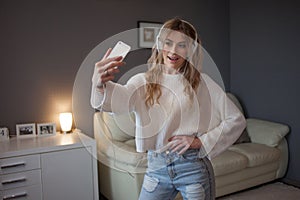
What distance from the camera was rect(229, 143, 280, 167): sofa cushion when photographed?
2.42 m

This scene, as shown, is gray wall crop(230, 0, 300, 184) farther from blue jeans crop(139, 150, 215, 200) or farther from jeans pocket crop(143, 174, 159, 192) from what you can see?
jeans pocket crop(143, 174, 159, 192)

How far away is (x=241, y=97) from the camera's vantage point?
333 centimetres

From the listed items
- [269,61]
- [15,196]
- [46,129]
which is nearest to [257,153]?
[269,61]

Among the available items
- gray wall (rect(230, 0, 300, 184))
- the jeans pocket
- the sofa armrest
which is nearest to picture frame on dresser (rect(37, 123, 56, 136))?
the jeans pocket

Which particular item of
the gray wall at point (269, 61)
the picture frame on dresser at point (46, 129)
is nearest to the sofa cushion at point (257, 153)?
the gray wall at point (269, 61)

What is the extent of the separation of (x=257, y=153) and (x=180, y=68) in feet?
5.86

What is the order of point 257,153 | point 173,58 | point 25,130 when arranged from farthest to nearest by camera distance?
point 257,153 → point 25,130 → point 173,58

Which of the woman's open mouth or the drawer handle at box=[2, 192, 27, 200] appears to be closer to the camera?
the woman's open mouth

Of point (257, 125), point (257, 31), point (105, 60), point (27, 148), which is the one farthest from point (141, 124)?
point (257, 31)

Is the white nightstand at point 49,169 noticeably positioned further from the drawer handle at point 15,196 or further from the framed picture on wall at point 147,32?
the framed picture on wall at point 147,32

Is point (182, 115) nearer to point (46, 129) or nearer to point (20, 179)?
point (20, 179)

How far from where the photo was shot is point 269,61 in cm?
294

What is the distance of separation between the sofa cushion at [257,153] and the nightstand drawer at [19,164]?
1.69 meters

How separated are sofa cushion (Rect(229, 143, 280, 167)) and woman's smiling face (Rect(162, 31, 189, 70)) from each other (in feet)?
5.70
